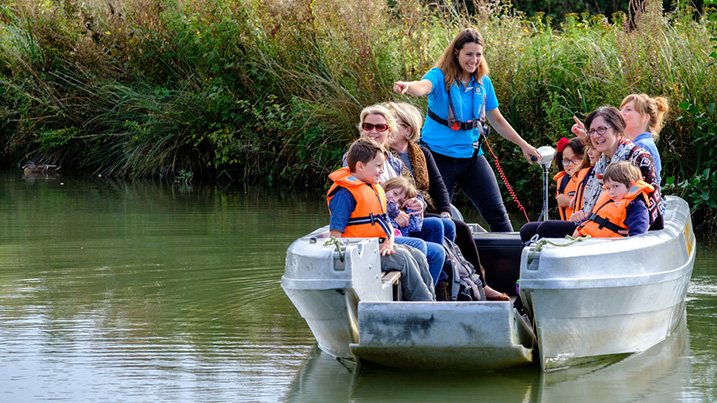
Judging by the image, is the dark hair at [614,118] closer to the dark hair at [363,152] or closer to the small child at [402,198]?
the small child at [402,198]

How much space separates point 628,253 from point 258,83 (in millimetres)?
10424

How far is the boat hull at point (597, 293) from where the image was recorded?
439 cm

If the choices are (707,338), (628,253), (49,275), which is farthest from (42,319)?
(707,338)

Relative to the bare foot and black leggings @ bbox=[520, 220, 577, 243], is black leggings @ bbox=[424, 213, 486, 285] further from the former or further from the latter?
black leggings @ bbox=[520, 220, 577, 243]

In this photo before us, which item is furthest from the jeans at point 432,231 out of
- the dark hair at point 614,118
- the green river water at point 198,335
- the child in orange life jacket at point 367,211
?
the dark hair at point 614,118

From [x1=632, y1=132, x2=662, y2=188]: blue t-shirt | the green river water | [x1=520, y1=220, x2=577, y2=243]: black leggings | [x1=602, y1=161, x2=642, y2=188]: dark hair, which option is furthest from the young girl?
the green river water

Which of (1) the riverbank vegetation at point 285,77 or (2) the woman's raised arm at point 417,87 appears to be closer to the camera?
(2) the woman's raised arm at point 417,87

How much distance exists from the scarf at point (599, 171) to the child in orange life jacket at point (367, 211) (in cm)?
111

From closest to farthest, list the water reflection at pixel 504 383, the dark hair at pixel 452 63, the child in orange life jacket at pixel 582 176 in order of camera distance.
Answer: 1. the water reflection at pixel 504 383
2. the child in orange life jacket at pixel 582 176
3. the dark hair at pixel 452 63

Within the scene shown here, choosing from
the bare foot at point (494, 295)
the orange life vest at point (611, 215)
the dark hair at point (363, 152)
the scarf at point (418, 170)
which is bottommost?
the bare foot at point (494, 295)

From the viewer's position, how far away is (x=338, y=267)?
4453 mm

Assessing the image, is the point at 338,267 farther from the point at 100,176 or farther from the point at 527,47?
the point at 100,176

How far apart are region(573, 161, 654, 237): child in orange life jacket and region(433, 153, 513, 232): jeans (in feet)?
4.62

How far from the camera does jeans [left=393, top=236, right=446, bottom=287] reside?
5.12 meters
